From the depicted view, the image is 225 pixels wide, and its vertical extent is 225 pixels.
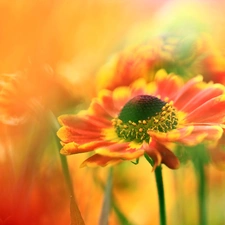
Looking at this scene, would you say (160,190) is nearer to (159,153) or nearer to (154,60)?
(159,153)

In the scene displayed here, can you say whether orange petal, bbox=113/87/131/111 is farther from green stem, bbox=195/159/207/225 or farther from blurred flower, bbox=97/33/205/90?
green stem, bbox=195/159/207/225

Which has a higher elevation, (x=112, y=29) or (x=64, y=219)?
(x=112, y=29)

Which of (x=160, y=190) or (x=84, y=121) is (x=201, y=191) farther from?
(x=84, y=121)

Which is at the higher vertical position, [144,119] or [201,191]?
[144,119]

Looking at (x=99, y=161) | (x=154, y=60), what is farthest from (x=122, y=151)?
(x=154, y=60)

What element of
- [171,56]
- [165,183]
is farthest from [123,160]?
[171,56]

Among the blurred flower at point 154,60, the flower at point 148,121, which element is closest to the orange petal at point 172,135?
the flower at point 148,121

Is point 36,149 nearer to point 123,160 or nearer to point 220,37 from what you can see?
point 123,160
